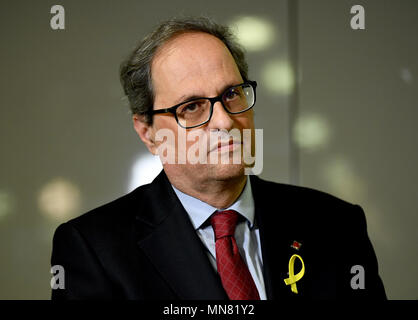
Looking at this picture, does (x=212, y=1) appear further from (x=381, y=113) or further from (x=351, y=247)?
(x=351, y=247)

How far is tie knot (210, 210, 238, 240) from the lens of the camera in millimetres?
1046

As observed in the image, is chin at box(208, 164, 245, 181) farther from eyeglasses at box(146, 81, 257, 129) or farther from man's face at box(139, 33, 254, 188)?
eyeglasses at box(146, 81, 257, 129)

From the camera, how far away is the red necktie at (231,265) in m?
0.99

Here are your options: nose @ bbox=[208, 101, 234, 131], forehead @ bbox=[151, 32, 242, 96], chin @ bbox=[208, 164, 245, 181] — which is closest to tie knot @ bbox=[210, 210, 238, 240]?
chin @ bbox=[208, 164, 245, 181]

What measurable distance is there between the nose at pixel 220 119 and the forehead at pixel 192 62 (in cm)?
6

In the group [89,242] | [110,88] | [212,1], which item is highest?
[212,1]

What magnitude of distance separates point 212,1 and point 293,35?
43 cm

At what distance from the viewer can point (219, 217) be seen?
42.4 inches

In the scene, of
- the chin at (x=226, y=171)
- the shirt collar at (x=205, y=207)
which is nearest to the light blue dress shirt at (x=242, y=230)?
the shirt collar at (x=205, y=207)

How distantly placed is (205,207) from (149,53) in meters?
0.45

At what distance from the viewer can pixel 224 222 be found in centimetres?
106

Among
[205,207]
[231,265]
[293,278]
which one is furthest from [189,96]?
[293,278]

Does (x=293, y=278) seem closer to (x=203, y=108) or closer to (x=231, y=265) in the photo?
(x=231, y=265)

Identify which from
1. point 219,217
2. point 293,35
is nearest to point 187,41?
point 219,217
